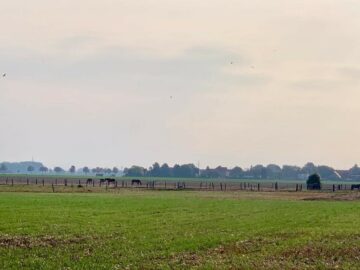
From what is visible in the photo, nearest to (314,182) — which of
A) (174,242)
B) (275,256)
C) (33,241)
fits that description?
(174,242)

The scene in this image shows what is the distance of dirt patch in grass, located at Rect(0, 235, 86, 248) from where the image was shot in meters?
→ 27.7

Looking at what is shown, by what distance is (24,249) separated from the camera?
26516 millimetres

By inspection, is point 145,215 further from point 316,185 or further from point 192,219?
point 316,185

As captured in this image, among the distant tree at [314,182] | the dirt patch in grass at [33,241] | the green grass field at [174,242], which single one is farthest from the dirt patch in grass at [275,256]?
the distant tree at [314,182]

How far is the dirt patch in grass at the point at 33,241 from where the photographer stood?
90.8 feet

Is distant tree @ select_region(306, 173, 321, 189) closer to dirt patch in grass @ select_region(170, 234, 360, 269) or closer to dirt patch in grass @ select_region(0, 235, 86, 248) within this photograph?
dirt patch in grass @ select_region(170, 234, 360, 269)

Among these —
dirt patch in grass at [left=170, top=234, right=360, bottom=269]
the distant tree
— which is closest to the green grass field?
dirt patch in grass at [left=170, top=234, right=360, bottom=269]

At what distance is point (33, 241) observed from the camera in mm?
28797

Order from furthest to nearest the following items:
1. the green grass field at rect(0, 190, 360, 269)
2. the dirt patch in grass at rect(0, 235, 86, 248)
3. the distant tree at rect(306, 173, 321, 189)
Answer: the distant tree at rect(306, 173, 321, 189), the dirt patch in grass at rect(0, 235, 86, 248), the green grass field at rect(0, 190, 360, 269)

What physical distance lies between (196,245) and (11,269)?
856 centimetres

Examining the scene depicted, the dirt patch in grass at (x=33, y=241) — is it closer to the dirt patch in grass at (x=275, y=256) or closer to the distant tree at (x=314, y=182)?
the dirt patch in grass at (x=275, y=256)

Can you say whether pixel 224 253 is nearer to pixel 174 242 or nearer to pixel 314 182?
pixel 174 242

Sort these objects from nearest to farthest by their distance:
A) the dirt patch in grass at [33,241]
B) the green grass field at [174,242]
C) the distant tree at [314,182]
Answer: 1. the green grass field at [174,242]
2. the dirt patch in grass at [33,241]
3. the distant tree at [314,182]

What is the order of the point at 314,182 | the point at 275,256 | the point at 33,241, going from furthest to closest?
the point at 314,182 < the point at 33,241 < the point at 275,256
